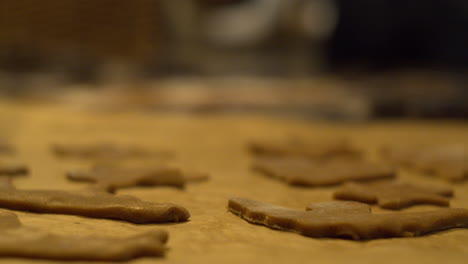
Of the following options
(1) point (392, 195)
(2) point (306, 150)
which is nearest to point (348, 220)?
(1) point (392, 195)

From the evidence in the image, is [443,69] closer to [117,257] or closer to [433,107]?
[433,107]

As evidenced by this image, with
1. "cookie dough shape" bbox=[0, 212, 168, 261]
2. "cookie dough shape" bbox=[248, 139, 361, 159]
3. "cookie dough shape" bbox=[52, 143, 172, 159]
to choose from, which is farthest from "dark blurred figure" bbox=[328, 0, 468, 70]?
"cookie dough shape" bbox=[0, 212, 168, 261]

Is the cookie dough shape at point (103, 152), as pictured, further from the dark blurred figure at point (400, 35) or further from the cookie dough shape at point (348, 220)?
the dark blurred figure at point (400, 35)

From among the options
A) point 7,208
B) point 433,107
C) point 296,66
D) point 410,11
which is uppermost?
point 410,11

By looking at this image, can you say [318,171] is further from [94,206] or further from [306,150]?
[94,206]

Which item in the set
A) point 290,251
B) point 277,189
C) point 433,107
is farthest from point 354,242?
point 433,107

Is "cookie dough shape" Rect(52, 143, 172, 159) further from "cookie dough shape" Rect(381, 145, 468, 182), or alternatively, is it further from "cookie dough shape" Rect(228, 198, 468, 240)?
"cookie dough shape" Rect(228, 198, 468, 240)
